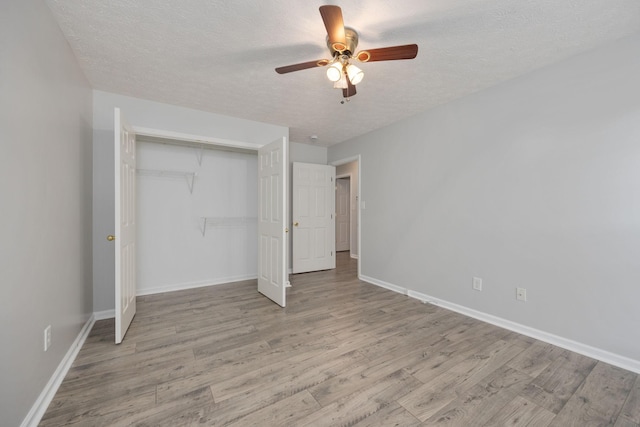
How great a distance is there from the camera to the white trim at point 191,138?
3076 mm

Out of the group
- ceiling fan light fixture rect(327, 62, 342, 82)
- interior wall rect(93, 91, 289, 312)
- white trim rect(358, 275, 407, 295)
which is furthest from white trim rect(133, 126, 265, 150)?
white trim rect(358, 275, 407, 295)

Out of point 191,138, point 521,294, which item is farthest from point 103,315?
point 521,294

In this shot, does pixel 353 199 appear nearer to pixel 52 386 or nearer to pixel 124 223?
pixel 124 223

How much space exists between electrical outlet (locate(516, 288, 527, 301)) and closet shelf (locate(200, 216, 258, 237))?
3560mm

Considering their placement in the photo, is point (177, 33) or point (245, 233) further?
point (245, 233)

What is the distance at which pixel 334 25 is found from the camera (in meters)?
1.54

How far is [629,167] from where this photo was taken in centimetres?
191

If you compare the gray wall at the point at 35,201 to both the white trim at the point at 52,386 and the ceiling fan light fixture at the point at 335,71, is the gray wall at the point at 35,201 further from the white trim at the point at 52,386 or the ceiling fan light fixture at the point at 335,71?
the ceiling fan light fixture at the point at 335,71

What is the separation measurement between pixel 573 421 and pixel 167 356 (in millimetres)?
2725

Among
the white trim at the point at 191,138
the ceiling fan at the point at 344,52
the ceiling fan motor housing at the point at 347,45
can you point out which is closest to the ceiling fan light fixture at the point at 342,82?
the ceiling fan at the point at 344,52

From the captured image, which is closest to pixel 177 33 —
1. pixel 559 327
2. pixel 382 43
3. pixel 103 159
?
pixel 382 43

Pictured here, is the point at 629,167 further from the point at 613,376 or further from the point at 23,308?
the point at 23,308

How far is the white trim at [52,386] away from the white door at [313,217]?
2.99m

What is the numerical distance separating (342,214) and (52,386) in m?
5.89
